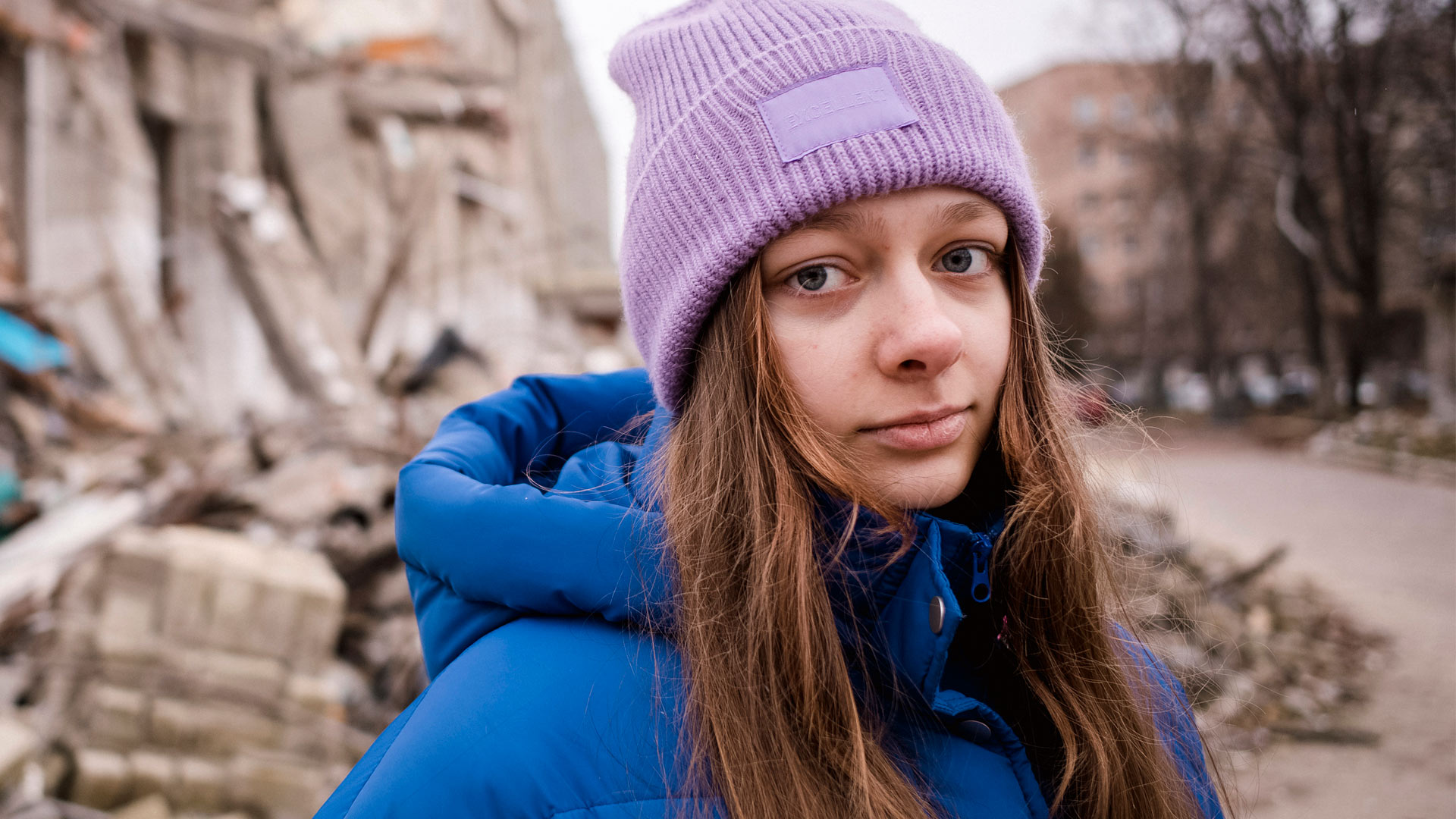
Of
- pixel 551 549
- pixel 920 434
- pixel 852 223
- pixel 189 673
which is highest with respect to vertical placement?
pixel 852 223

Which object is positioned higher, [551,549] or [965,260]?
[965,260]

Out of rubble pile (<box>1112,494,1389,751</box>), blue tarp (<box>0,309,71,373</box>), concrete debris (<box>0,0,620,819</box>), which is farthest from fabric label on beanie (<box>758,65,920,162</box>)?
blue tarp (<box>0,309,71,373</box>)

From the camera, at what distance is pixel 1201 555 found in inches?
277

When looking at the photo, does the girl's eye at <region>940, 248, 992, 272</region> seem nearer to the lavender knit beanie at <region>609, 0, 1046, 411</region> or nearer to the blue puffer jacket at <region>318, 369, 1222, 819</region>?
the lavender knit beanie at <region>609, 0, 1046, 411</region>

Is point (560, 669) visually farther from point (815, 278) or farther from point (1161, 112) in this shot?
point (1161, 112)

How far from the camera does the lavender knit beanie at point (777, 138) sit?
1130mm

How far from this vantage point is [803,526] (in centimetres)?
105

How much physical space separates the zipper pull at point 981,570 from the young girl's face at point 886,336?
0.08 metres

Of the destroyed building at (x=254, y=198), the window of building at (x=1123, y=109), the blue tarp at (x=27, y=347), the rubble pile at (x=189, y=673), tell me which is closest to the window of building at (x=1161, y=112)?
the window of building at (x=1123, y=109)

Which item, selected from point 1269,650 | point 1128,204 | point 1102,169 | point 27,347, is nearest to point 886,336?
point 1269,650

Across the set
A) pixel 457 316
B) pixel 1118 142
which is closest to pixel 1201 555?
pixel 457 316

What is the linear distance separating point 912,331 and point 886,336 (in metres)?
0.03

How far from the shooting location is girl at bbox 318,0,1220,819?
97 cm

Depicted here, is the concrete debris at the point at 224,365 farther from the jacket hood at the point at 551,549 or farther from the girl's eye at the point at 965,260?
the girl's eye at the point at 965,260
